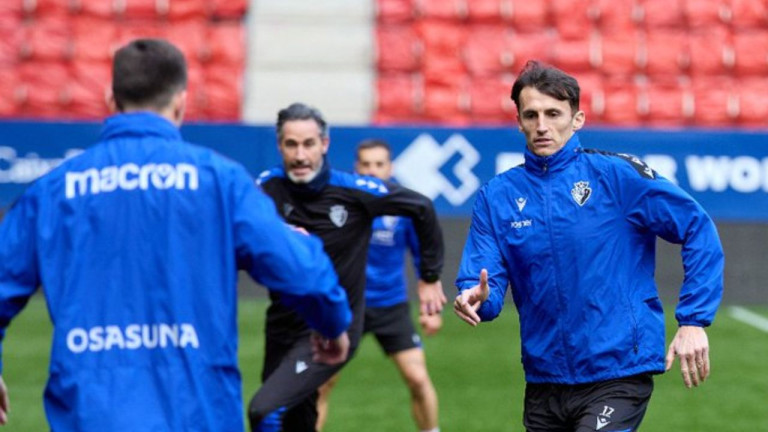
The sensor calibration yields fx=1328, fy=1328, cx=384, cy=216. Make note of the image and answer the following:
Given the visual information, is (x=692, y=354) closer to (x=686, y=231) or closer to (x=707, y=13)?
(x=686, y=231)

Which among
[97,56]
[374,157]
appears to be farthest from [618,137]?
[97,56]

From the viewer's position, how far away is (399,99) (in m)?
16.7

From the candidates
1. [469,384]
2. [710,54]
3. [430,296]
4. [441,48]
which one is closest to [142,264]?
[430,296]

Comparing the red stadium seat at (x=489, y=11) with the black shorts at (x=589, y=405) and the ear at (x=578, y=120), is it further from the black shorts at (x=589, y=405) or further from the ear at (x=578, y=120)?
the black shorts at (x=589, y=405)

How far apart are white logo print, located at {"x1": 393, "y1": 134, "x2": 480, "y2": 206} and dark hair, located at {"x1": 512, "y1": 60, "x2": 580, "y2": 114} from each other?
8935 millimetres

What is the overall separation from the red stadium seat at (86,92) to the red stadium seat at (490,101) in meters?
4.54

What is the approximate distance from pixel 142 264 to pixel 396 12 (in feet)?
45.7

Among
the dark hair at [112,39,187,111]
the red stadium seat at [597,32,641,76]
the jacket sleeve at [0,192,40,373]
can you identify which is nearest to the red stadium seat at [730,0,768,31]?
the red stadium seat at [597,32,641,76]

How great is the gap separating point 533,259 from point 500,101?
1143 cm

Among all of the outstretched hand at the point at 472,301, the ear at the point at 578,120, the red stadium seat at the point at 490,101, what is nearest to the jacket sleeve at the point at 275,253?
the outstretched hand at the point at 472,301

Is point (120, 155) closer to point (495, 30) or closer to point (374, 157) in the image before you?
point (374, 157)

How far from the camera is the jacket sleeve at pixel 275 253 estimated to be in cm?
360

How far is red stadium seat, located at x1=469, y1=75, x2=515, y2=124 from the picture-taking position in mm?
16438

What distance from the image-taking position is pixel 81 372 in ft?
11.6
